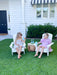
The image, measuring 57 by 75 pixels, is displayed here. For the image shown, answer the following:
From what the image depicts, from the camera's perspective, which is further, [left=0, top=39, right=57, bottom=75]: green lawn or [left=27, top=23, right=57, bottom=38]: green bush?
[left=27, top=23, right=57, bottom=38]: green bush

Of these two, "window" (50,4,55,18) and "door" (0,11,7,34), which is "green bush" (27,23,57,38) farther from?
"door" (0,11,7,34)

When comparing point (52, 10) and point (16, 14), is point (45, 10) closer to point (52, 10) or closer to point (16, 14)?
point (52, 10)

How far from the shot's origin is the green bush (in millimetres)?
9633

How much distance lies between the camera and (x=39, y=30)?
9766 mm

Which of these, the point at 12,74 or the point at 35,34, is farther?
the point at 35,34

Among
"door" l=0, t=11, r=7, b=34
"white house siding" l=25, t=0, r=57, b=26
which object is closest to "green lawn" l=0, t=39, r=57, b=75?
"white house siding" l=25, t=0, r=57, b=26

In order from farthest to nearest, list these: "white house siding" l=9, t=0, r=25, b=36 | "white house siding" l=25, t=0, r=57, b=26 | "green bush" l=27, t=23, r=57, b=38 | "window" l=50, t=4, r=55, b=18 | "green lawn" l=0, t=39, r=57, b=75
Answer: "white house siding" l=9, t=0, r=25, b=36 → "white house siding" l=25, t=0, r=57, b=26 → "window" l=50, t=4, r=55, b=18 → "green bush" l=27, t=23, r=57, b=38 → "green lawn" l=0, t=39, r=57, b=75

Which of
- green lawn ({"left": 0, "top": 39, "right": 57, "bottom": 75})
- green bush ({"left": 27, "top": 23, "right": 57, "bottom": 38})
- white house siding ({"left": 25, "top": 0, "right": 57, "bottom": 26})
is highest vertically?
white house siding ({"left": 25, "top": 0, "right": 57, "bottom": 26})

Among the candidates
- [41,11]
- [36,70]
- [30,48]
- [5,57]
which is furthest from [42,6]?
[36,70]

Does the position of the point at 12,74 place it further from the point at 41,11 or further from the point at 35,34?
the point at 41,11

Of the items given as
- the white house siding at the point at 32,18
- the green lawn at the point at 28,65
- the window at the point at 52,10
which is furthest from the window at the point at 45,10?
the green lawn at the point at 28,65

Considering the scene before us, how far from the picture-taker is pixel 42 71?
416 cm

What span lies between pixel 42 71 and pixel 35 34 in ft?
19.3

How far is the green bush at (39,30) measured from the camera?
963 cm
